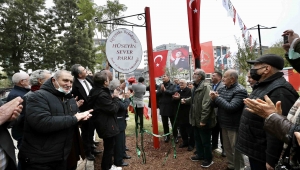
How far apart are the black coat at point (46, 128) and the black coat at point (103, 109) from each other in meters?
0.92

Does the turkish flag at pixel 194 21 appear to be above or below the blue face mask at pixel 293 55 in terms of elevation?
above

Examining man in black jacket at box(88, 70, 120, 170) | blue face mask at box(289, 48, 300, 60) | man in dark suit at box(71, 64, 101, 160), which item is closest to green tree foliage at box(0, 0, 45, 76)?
man in dark suit at box(71, 64, 101, 160)

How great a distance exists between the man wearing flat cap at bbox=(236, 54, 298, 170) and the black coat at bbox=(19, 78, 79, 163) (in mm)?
2103

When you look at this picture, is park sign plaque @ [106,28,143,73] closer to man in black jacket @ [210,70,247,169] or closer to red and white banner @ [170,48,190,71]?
man in black jacket @ [210,70,247,169]

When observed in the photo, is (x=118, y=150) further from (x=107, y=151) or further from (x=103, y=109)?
(x=103, y=109)

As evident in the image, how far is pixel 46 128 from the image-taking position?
85.4 inches

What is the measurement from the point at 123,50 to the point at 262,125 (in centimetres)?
317

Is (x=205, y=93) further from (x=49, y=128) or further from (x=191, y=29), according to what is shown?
(x=49, y=128)

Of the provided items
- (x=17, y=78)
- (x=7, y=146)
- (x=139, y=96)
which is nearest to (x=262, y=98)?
(x=7, y=146)

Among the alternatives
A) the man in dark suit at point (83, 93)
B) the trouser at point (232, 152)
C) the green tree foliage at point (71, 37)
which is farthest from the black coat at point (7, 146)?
the green tree foliage at point (71, 37)

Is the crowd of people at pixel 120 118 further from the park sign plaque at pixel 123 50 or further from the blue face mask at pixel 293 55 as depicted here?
the park sign plaque at pixel 123 50

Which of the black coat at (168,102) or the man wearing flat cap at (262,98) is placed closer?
the man wearing flat cap at (262,98)

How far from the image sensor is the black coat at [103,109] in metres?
3.30

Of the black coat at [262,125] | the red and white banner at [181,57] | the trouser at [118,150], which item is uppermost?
the red and white banner at [181,57]
